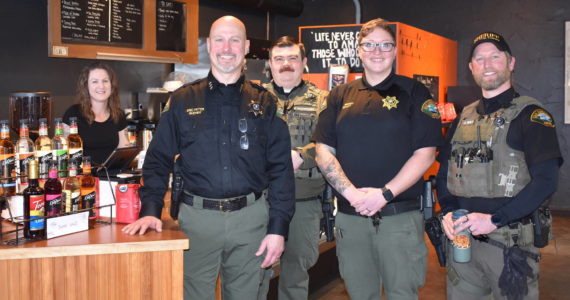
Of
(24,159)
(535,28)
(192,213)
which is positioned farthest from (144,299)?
(535,28)

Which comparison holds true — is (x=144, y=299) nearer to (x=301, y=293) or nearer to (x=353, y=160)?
(x=353, y=160)

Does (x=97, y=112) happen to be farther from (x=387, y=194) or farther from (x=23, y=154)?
(x=387, y=194)

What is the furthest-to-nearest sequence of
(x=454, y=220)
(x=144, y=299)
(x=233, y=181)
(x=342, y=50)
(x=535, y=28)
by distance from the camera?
(x=535, y=28)
(x=342, y=50)
(x=454, y=220)
(x=233, y=181)
(x=144, y=299)

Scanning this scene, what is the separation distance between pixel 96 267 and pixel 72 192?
31cm

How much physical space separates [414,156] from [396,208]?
0.79ft

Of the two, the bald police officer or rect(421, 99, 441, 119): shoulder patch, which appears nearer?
the bald police officer

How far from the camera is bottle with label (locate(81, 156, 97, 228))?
7.47ft

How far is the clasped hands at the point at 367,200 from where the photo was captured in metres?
2.55

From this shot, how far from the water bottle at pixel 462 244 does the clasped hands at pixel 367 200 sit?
0.33 metres

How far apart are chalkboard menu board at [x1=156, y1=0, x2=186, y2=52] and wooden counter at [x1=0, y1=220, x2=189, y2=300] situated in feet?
14.6

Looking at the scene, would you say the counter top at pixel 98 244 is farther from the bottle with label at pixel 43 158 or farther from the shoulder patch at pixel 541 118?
the shoulder patch at pixel 541 118

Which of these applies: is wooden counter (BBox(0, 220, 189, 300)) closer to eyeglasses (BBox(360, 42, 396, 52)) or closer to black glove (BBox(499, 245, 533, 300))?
eyeglasses (BBox(360, 42, 396, 52))

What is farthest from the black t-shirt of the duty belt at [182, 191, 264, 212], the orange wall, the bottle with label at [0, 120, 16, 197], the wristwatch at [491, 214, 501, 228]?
the orange wall

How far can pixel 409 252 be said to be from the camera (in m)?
2.61
